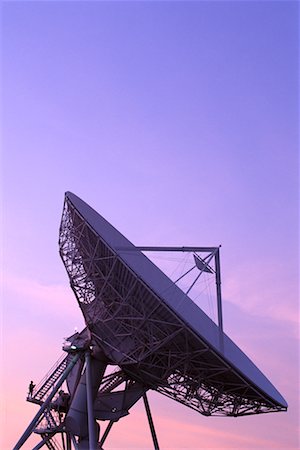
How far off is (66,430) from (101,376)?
3273mm

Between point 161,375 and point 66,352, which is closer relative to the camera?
point 161,375

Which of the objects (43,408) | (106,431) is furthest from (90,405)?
(106,431)

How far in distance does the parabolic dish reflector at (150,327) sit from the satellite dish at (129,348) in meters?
0.05

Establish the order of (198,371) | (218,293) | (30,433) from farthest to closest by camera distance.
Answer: (30,433), (198,371), (218,293)

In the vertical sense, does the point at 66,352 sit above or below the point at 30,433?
above

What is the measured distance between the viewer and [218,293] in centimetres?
2769

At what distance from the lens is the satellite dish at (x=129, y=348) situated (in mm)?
27422

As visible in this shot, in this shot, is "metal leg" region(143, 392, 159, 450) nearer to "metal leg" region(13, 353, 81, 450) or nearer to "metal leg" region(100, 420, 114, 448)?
"metal leg" region(100, 420, 114, 448)

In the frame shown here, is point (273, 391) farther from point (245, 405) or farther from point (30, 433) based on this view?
point (30, 433)

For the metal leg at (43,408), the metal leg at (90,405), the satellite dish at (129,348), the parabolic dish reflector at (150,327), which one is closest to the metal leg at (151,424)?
the satellite dish at (129,348)

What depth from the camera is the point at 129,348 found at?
30.4 m

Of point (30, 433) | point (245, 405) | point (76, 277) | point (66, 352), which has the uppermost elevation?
point (76, 277)

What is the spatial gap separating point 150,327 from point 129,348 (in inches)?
108

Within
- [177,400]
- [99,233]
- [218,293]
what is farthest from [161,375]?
[99,233]
